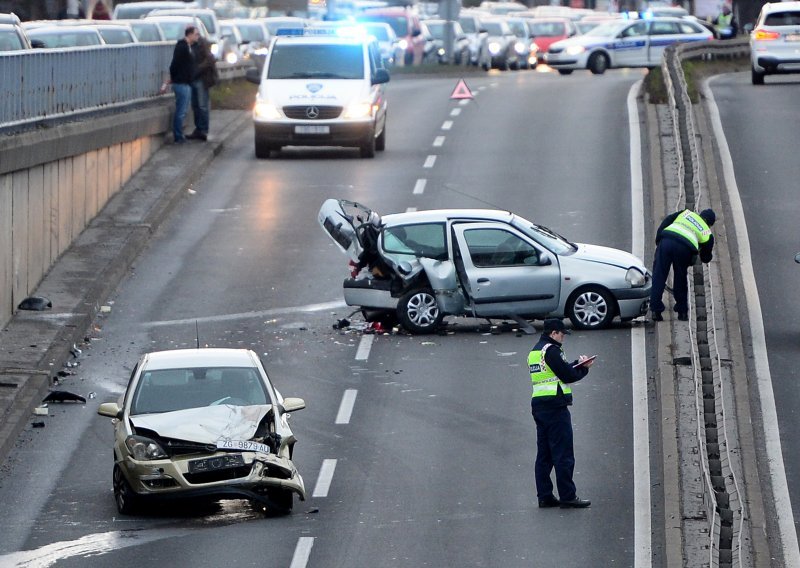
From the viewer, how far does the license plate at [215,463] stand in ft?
A: 47.3

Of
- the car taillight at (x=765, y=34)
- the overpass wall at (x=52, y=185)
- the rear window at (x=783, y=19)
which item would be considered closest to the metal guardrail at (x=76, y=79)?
the overpass wall at (x=52, y=185)

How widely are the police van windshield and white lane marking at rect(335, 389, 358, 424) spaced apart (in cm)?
1552

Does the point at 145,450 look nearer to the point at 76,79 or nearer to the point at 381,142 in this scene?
the point at 76,79

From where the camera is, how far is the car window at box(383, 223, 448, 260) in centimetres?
2178

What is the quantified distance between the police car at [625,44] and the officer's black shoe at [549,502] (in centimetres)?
3785

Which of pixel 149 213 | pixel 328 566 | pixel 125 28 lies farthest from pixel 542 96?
pixel 328 566

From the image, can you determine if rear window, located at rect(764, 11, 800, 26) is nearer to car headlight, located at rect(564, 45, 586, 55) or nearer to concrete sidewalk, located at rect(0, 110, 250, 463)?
car headlight, located at rect(564, 45, 586, 55)

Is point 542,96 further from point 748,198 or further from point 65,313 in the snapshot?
point 65,313

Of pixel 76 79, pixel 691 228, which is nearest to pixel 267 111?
pixel 76 79

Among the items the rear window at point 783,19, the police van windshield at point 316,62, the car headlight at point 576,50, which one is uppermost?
the rear window at point 783,19

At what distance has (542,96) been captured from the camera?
42.9 metres

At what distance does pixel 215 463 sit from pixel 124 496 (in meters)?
0.93

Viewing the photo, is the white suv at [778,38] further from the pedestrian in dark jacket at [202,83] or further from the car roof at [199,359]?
the car roof at [199,359]

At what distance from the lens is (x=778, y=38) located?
41750mm
